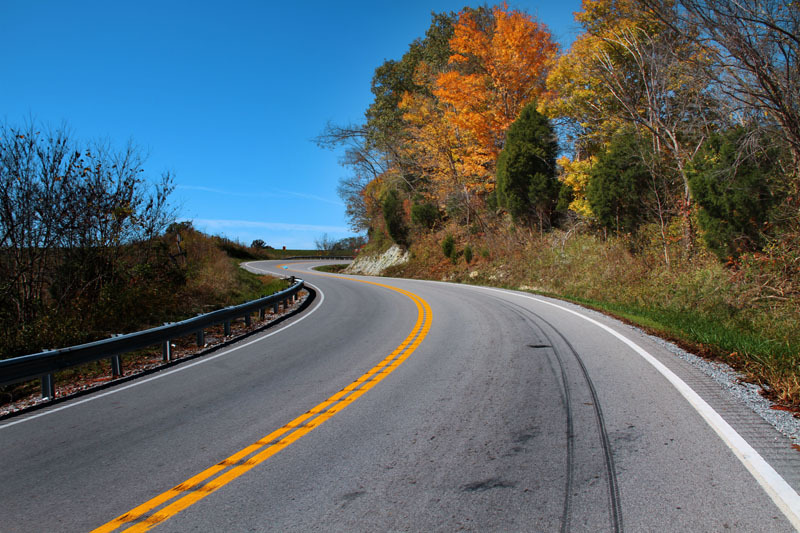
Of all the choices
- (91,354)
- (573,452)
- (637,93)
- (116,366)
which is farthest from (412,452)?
(637,93)

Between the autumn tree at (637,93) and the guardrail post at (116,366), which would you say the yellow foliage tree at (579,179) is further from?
the guardrail post at (116,366)

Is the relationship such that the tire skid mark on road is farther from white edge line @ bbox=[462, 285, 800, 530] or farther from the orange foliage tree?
the orange foliage tree

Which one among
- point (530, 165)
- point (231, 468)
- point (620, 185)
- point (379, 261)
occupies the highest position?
point (530, 165)

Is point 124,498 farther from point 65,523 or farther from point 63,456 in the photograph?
point 63,456

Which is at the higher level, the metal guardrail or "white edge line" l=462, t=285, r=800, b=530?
the metal guardrail

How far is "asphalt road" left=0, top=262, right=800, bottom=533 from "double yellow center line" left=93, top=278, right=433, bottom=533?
0.06 ft

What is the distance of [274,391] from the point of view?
6.30 metres

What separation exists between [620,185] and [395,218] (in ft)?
76.7

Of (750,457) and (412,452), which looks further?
(412,452)

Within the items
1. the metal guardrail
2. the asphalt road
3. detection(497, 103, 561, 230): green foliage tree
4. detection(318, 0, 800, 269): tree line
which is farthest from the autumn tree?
the metal guardrail

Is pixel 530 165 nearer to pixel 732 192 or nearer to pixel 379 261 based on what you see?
pixel 732 192

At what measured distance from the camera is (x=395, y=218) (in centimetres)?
3994

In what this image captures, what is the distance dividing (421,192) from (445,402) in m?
32.8

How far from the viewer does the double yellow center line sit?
3.13m
